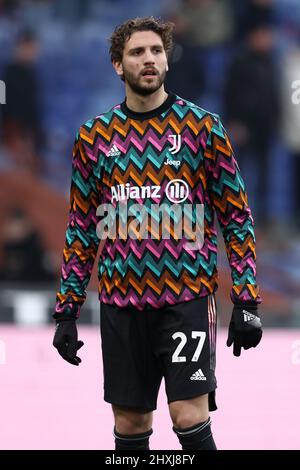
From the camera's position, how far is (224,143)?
493 cm

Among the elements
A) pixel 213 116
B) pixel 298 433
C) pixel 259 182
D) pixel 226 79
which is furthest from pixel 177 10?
pixel 213 116

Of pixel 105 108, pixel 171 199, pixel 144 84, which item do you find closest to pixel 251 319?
pixel 171 199

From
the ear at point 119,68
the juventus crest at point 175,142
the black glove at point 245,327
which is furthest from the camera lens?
the ear at point 119,68

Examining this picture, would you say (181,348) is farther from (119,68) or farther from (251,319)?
(119,68)

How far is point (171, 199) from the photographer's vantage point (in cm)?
492

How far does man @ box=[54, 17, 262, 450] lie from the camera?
4.90m

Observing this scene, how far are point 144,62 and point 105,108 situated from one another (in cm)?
675

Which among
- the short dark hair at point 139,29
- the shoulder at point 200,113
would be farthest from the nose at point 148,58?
the shoulder at point 200,113

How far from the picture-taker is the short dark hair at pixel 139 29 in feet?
16.4

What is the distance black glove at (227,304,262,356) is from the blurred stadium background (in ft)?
17.9

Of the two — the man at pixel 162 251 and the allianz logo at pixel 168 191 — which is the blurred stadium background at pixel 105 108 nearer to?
the man at pixel 162 251

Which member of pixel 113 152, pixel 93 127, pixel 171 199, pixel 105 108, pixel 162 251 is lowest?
pixel 162 251

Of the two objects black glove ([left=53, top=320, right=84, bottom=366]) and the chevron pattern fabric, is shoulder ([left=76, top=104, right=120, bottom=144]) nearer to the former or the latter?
the chevron pattern fabric

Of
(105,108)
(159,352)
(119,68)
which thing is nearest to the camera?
(159,352)
